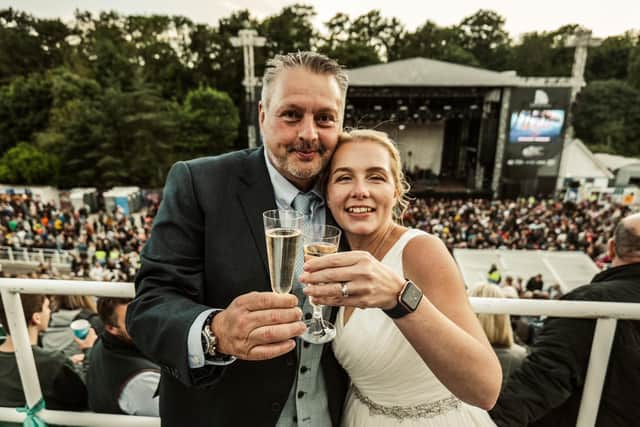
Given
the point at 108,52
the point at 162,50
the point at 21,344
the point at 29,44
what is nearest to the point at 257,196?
the point at 21,344

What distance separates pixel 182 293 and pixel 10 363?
4.98ft

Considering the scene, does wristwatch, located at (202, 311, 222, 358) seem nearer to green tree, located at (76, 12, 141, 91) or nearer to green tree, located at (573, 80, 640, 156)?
green tree, located at (76, 12, 141, 91)

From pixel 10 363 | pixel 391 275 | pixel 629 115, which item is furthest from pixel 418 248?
pixel 629 115

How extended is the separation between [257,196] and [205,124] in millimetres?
31426

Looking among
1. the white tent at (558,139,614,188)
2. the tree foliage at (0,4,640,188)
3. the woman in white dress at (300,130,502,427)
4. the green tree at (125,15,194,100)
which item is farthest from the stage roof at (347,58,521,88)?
the woman in white dress at (300,130,502,427)

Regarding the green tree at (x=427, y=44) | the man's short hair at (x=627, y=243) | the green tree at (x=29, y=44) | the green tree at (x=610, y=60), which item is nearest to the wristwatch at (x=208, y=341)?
the man's short hair at (x=627, y=243)

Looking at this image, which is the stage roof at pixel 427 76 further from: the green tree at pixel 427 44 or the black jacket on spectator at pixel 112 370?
the green tree at pixel 427 44

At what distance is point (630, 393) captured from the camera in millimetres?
1744

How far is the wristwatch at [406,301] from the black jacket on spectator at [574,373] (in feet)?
3.93

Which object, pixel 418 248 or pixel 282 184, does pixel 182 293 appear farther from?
pixel 418 248

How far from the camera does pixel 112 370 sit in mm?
2062

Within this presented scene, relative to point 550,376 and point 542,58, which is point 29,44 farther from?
point 542,58

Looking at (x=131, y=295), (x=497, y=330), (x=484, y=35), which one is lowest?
(x=497, y=330)

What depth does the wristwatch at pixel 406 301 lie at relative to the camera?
3.45ft
